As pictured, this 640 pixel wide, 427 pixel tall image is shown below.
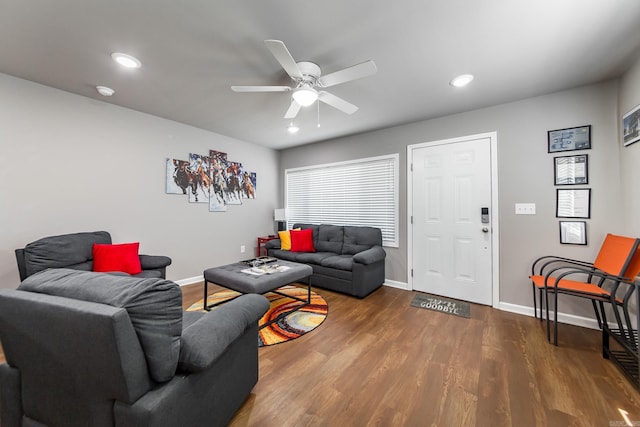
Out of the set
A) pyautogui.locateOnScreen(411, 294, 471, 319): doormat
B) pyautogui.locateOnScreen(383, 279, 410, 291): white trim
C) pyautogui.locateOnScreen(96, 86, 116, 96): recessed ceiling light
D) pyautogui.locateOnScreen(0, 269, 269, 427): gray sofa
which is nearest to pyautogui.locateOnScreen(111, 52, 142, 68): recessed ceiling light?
pyautogui.locateOnScreen(96, 86, 116, 96): recessed ceiling light

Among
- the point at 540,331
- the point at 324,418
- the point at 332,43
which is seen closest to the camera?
the point at 324,418

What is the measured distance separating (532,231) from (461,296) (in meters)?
1.16

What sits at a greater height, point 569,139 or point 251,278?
point 569,139

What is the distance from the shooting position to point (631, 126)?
7.18ft

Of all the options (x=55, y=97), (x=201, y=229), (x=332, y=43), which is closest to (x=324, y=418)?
(x=332, y=43)

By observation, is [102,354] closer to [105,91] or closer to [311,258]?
[311,258]

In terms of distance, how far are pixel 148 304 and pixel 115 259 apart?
2363 mm

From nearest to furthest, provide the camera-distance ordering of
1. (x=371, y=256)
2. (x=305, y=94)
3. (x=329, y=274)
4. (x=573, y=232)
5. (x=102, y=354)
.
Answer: (x=102, y=354)
(x=305, y=94)
(x=573, y=232)
(x=371, y=256)
(x=329, y=274)

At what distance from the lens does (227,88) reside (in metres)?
2.72

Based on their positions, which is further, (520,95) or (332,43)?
(520,95)

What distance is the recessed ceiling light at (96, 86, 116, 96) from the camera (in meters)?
2.71

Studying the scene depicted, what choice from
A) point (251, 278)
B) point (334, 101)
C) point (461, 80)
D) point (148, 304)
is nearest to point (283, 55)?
point (334, 101)

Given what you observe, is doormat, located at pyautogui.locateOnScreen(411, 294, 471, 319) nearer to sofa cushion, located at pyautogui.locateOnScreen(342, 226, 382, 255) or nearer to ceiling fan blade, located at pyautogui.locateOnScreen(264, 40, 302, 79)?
sofa cushion, located at pyautogui.locateOnScreen(342, 226, 382, 255)

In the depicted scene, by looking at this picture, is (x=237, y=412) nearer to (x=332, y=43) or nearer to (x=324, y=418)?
(x=324, y=418)
